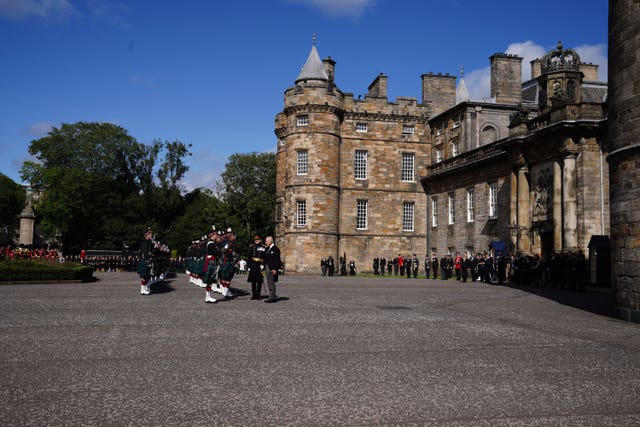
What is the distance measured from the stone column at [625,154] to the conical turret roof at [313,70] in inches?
1330

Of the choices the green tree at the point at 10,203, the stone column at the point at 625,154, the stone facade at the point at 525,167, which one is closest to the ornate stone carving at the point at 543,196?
the stone facade at the point at 525,167

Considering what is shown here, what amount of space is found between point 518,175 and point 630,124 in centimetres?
2034

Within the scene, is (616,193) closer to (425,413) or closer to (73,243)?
(425,413)

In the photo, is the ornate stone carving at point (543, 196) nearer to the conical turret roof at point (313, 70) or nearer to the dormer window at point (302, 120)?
the dormer window at point (302, 120)

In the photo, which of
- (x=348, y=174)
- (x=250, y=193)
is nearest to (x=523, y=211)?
(x=348, y=174)

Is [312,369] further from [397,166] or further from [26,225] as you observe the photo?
[397,166]

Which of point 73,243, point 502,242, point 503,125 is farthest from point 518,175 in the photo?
point 73,243

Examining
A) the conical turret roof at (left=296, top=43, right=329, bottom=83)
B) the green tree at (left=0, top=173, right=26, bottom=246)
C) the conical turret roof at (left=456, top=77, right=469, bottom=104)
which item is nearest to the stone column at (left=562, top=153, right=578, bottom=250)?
the conical turret roof at (left=296, top=43, right=329, bottom=83)

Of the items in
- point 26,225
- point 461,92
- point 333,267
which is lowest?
point 333,267

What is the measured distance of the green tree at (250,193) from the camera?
66.1 meters

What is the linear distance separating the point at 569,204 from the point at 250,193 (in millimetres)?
43892

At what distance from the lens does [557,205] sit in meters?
29.3

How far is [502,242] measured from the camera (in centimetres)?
3444

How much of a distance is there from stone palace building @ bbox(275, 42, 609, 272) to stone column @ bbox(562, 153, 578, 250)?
497 centimetres
